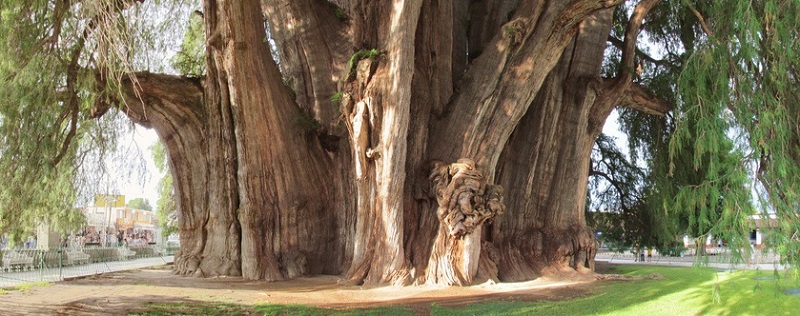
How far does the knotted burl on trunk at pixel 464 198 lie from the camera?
10086 millimetres

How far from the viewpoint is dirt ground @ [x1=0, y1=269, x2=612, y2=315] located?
8.57 m

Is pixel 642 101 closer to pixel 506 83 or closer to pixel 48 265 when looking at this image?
pixel 506 83

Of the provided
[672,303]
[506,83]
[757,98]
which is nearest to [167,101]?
[506,83]

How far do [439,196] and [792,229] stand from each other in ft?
15.8

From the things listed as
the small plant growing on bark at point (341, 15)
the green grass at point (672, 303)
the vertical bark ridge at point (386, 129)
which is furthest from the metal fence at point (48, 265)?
the green grass at point (672, 303)

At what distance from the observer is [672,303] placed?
8.54 meters

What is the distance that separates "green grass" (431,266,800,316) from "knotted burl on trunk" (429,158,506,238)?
1796 mm

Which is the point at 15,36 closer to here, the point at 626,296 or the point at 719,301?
the point at 626,296

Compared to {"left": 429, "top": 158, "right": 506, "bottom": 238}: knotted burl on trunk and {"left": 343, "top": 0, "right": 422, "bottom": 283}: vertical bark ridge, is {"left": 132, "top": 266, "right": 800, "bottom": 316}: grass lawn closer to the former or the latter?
{"left": 429, "top": 158, "right": 506, "bottom": 238}: knotted burl on trunk

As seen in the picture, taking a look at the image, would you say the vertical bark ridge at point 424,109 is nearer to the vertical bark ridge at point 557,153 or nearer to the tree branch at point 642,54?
the vertical bark ridge at point 557,153

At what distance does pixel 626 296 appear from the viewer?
908cm

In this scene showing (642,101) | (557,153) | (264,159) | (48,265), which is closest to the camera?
(264,159)

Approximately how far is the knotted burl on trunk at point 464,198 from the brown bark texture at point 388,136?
0.02m

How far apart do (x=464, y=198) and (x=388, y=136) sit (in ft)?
4.87
